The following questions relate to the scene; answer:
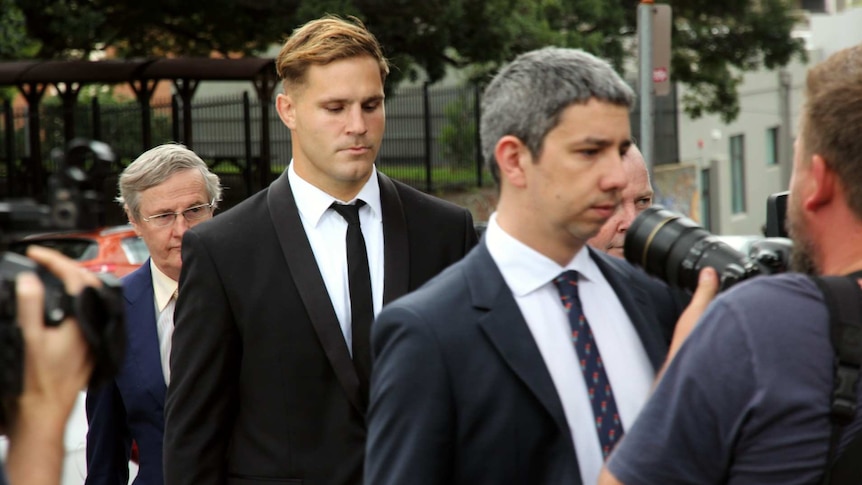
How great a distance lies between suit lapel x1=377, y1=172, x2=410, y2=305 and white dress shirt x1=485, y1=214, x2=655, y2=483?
3.60 ft

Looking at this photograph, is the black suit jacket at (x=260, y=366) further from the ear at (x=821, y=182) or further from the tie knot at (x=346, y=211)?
the ear at (x=821, y=182)

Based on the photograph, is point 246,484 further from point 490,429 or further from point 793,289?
point 793,289

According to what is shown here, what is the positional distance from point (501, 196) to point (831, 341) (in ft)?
2.61

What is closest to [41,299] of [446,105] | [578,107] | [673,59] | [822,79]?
[578,107]

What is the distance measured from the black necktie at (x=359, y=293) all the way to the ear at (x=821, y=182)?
1.63 meters

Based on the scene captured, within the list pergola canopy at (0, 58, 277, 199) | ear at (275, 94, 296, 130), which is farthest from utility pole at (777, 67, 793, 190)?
ear at (275, 94, 296, 130)

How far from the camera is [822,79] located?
8.07ft

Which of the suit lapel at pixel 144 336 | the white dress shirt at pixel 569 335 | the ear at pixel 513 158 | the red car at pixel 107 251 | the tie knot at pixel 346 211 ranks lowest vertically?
the red car at pixel 107 251

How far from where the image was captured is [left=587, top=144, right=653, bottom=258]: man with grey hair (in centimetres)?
461

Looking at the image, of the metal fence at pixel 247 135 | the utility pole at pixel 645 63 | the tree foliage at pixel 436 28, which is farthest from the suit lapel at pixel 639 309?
the metal fence at pixel 247 135

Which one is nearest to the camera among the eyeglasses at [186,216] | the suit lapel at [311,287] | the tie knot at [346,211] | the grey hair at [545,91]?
the grey hair at [545,91]

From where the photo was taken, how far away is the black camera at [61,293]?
198cm

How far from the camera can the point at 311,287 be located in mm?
3855

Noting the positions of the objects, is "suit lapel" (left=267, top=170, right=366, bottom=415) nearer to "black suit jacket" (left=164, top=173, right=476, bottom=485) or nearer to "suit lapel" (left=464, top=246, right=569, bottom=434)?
"black suit jacket" (left=164, top=173, right=476, bottom=485)
